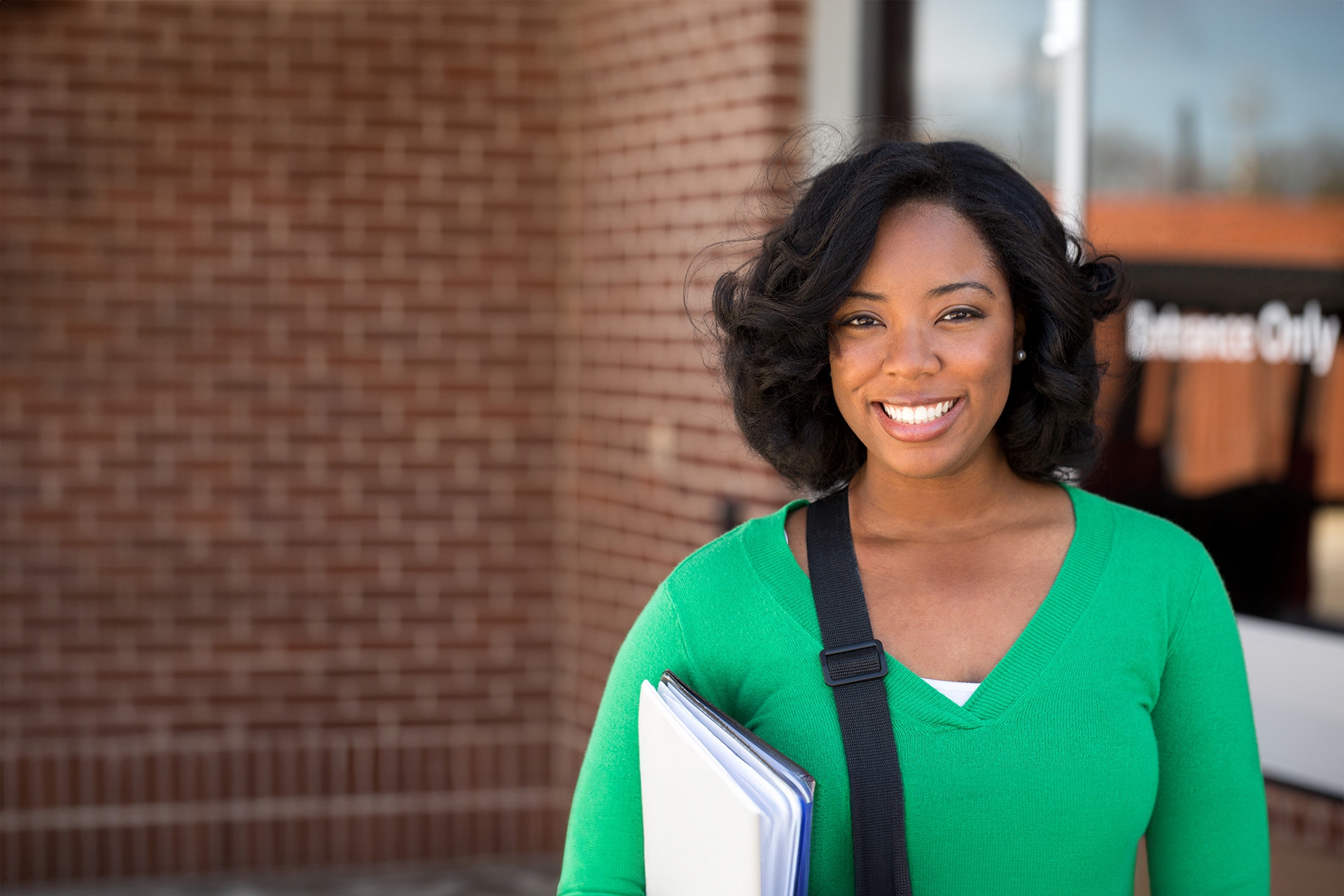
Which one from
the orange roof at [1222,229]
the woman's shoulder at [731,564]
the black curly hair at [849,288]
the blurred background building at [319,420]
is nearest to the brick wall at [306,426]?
the blurred background building at [319,420]

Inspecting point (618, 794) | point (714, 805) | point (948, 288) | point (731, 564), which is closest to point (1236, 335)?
point (948, 288)

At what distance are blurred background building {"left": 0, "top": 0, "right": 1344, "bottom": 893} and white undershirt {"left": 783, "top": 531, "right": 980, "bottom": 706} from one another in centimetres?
293

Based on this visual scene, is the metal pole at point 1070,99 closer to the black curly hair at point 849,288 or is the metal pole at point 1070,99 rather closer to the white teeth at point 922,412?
the black curly hair at point 849,288

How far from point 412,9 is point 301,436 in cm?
158

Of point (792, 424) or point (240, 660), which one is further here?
point (240, 660)

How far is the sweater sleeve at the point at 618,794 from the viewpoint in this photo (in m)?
1.62

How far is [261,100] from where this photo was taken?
4902 mm

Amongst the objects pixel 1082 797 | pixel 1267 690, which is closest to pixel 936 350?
pixel 1082 797

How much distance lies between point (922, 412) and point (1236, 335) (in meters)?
2.06

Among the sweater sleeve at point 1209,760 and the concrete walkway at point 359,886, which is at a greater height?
the sweater sleeve at point 1209,760

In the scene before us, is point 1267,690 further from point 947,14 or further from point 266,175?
point 266,175

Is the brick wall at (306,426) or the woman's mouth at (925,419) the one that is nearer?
the woman's mouth at (925,419)

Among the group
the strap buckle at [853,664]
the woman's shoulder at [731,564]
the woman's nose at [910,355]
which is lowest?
the strap buckle at [853,664]

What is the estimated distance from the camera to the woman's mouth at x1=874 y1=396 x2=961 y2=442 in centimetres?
164
